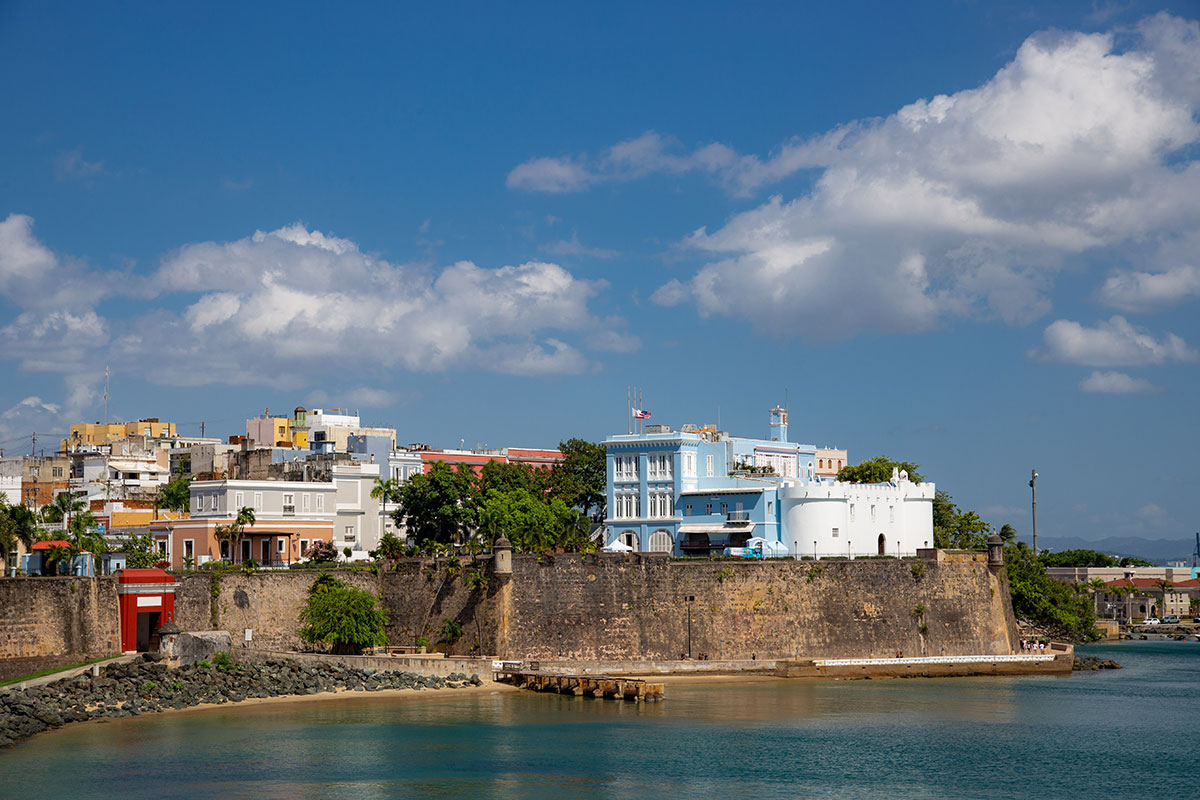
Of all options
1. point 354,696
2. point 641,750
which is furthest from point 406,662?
point 641,750

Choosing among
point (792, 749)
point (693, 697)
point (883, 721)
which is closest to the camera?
point (792, 749)

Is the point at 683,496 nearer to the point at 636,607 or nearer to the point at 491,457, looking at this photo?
the point at 636,607

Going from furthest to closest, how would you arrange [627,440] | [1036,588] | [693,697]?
[1036,588]
[627,440]
[693,697]

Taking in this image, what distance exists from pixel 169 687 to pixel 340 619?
7.77 m

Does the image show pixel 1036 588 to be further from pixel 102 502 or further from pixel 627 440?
pixel 102 502

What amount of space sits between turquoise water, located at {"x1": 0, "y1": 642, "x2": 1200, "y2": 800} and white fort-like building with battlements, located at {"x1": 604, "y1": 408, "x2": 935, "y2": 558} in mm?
13438

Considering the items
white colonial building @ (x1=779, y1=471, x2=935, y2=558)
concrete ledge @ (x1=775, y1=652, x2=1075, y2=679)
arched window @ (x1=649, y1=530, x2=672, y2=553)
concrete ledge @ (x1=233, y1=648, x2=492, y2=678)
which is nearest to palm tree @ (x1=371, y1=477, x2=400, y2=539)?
arched window @ (x1=649, y1=530, x2=672, y2=553)

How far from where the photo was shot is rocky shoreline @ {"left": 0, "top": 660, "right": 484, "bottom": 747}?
39.4 metres

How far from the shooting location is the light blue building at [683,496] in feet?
207

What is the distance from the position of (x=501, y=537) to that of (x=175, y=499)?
2552 centimetres

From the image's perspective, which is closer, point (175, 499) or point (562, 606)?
point (562, 606)

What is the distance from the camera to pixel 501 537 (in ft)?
173

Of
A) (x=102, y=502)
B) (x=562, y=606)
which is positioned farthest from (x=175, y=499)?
(x=562, y=606)

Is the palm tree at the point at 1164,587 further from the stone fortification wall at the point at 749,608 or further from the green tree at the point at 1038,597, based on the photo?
the stone fortification wall at the point at 749,608
